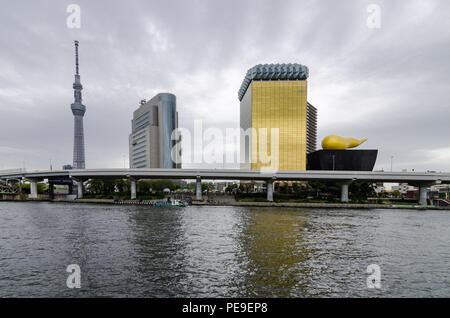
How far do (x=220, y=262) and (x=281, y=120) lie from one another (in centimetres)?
14553

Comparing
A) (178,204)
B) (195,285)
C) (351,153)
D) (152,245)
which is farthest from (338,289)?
(351,153)

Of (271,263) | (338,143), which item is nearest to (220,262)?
(271,263)

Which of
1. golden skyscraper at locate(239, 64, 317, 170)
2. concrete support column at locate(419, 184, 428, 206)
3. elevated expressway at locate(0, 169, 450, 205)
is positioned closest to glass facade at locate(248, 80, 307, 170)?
golden skyscraper at locate(239, 64, 317, 170)

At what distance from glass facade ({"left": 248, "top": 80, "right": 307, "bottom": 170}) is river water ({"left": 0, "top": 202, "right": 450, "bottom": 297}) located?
402 ft

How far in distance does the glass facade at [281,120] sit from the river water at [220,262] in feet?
402

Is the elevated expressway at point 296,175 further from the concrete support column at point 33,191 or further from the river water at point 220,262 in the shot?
the river water at point 220,262

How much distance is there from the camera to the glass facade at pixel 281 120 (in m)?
153

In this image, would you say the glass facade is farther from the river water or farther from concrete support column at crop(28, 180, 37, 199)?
concrete support column at crop(28, 180, 37, 199)

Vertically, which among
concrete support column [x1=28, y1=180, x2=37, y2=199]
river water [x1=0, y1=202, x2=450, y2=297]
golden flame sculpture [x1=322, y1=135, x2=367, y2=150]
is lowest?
concrete support column [x1=28, y1=180, x2=37, y2=199]

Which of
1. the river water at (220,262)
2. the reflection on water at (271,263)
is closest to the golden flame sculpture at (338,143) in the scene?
the river water at (220,262)

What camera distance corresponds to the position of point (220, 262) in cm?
1973

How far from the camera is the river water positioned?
14898 millimetres

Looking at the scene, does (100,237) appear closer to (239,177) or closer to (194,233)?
(194,233)

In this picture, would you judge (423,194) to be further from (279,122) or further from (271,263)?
(271,263)
